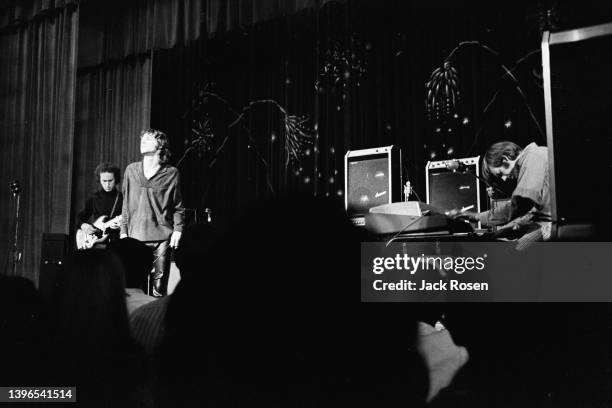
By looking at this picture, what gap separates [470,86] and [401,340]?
3354 mm

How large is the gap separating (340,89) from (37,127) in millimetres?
2565

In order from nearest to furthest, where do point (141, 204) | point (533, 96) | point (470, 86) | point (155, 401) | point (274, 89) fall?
1. point (155, 401)
2. point (141, 204)
3. point (533, 96)
4. point (470, 86)
5. point (274, 89)

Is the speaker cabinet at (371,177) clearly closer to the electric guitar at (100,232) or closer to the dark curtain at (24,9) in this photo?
the electric guitar at (100,232)

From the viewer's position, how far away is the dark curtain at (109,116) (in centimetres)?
520

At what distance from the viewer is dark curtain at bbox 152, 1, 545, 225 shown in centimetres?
364

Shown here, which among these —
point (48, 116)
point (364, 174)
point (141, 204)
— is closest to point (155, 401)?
→ point (141, 204)

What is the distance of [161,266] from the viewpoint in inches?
120

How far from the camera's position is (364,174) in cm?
398

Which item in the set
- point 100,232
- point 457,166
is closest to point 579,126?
point 457,166

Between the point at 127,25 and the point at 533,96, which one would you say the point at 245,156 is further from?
the point at 533,96

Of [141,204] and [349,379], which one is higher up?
[141,204]

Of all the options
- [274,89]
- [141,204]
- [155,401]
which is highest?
[274,89]

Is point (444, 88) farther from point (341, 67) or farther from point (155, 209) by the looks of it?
point (155, 209)

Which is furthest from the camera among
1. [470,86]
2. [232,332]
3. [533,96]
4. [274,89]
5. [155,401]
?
[274,89]
